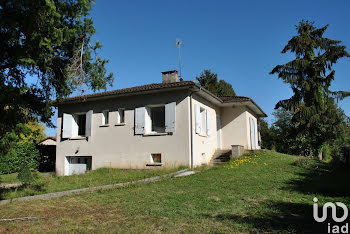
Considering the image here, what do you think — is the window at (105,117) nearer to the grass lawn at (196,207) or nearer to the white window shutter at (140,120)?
the white window shutter at (140,120)

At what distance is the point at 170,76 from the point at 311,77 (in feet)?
30.5

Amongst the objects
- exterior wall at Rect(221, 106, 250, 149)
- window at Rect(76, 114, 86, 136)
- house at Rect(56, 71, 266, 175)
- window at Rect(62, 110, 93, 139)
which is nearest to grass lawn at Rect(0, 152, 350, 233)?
house at Rect(56, 71, 266, 175)

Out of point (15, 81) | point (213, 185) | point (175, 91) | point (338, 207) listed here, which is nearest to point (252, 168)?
point (213, 185)

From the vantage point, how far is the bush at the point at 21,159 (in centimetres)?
1540

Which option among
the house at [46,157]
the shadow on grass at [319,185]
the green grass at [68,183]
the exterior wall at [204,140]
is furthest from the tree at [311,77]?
the house at [46,157]

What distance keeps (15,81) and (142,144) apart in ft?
23.2

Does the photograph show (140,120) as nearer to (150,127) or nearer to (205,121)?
(150,127)

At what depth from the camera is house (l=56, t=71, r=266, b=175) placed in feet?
40.7

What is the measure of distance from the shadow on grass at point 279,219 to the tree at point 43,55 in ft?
15.9

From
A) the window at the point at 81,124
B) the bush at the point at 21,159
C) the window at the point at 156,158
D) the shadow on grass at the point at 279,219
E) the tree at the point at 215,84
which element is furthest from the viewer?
the tree at the point at 215,84

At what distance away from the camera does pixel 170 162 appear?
1242 cm

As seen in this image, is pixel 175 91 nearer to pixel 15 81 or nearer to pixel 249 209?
pixel 15 81

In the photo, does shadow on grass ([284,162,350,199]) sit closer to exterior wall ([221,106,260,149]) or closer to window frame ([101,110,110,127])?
exterior wall ([221,106,260,149])

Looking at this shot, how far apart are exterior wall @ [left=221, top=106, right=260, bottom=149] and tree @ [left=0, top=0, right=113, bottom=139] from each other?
10.4m
